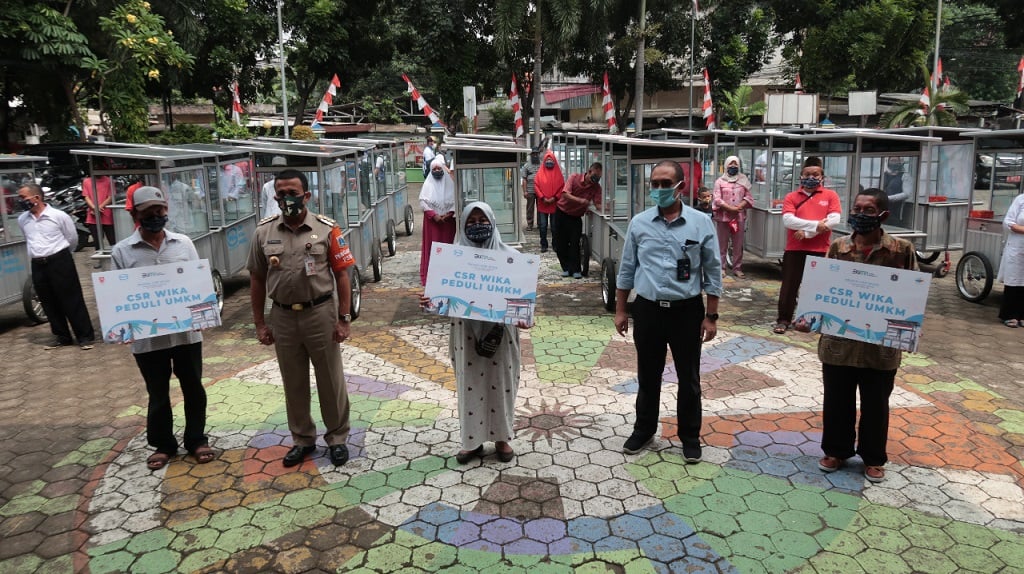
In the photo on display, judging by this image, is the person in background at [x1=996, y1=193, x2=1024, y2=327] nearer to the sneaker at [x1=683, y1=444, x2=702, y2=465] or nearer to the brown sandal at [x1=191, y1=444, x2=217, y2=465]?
the sneaker at [x1=683, y1=444, x2=702, y2=465]

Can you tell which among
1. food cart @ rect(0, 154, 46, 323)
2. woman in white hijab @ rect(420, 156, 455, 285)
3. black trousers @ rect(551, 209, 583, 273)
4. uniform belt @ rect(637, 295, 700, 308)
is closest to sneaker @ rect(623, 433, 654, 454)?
uniform belt @ rect(637, 295, 700, 308)

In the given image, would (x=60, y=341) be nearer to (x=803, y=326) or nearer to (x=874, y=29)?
(x=803, y=326)

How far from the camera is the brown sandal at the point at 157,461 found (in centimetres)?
511

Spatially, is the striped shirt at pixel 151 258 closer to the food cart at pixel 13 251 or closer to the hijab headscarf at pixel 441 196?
the hijab headscarf at pixel 441 196

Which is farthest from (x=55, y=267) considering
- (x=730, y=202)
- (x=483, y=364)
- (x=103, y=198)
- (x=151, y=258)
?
(x=730, y=202)

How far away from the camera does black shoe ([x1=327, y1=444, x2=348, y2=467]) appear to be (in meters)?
5.05

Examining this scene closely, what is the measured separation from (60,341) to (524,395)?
5.59 meters

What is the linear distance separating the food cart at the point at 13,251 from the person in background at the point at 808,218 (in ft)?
28.9

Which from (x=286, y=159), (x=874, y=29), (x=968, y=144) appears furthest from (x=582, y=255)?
(x=874, y=29)

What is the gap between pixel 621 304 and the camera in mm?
5012

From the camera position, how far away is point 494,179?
902cm

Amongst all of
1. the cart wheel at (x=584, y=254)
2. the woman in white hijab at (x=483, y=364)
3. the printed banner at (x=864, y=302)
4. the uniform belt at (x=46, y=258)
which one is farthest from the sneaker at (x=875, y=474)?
the uniform belt at (x=46, y=258)

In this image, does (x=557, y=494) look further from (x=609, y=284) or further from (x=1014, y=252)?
(x=1014, y=252)

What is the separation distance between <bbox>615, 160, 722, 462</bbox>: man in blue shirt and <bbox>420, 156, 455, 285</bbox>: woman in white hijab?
472 cm
